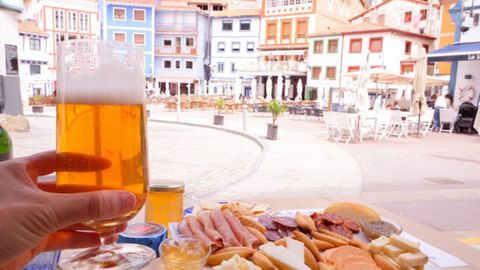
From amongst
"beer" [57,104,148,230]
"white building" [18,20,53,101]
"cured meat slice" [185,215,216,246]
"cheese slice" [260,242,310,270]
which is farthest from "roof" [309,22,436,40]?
"beer" [57,104,148,230]

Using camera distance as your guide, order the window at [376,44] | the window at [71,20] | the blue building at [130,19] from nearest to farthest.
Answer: the window at [376,44]
the window at [71,20]
the blue building at [130,19]

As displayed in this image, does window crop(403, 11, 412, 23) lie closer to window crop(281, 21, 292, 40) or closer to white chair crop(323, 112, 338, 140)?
window crop(281, 21, 292, 40)

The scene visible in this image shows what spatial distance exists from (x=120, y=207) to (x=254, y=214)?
1.15 meters

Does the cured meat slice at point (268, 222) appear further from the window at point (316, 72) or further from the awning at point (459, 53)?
the window at point (316, 72)

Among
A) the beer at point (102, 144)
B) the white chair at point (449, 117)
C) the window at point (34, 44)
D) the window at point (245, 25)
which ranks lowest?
the white chair at point (449, 117)

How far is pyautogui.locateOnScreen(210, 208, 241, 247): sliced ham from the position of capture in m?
1.39

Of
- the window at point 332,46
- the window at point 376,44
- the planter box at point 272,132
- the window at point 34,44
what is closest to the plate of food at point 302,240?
the planter box at point 272,132

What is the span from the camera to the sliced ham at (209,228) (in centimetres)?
138

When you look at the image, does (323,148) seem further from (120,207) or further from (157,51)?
(157,51)

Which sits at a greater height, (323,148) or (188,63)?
(188,63)

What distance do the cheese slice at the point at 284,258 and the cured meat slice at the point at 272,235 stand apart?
0.25 metres

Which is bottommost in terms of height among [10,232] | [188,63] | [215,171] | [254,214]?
[215,171]

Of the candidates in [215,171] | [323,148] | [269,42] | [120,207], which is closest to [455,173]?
[323,148]

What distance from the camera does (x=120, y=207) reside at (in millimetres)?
737
